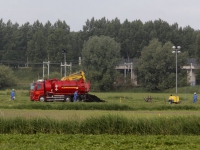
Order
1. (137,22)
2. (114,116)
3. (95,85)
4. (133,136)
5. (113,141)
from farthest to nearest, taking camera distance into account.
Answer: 1. (137,22)
2. (95,85)
3. (114,116)
4. (133,136)
5. (113,141)

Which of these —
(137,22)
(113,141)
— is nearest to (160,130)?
(113,141)

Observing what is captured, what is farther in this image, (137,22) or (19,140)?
(137,22)

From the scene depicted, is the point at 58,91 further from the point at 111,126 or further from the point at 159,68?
the point at 159,68

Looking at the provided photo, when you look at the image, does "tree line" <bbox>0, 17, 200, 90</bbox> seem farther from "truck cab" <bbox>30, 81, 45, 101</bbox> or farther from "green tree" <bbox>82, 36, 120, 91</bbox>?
"truck cab" <bbox>30, 81, 45, 101</bbox>

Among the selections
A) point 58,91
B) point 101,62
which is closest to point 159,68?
point 101,62

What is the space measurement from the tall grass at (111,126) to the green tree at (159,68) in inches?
2998

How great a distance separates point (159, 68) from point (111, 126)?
Answer: 77.4 metres

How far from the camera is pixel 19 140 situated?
65.9 ft

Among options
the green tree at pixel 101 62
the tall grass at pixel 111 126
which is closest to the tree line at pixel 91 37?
the green tree at pixel 101 62

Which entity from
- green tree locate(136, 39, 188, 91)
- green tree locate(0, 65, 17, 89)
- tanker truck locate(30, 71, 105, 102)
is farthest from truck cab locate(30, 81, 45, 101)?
green tree locate(0, 65, 17, 89)

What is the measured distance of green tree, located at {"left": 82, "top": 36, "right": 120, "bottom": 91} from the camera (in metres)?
99.9

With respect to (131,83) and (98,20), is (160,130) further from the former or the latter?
(98,20)

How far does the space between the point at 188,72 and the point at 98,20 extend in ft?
131

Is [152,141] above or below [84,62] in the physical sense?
below
